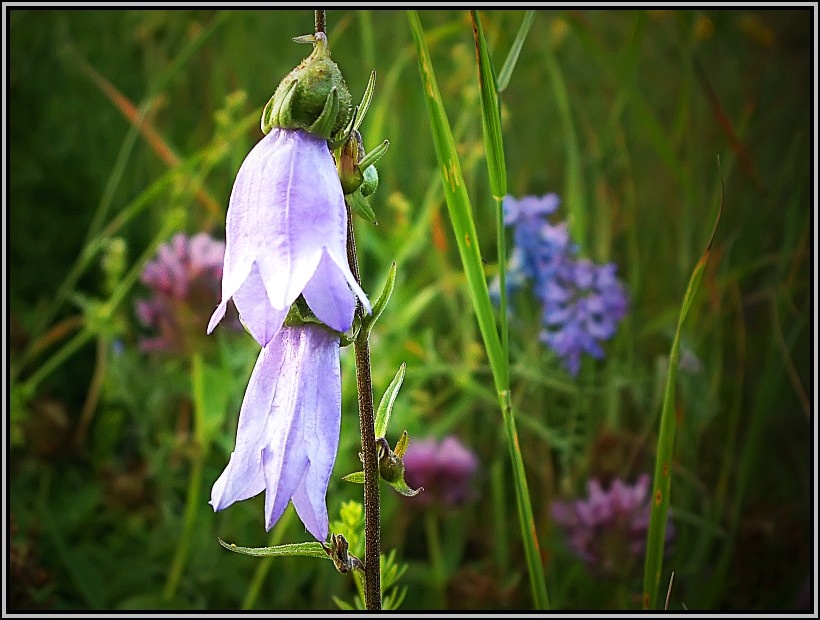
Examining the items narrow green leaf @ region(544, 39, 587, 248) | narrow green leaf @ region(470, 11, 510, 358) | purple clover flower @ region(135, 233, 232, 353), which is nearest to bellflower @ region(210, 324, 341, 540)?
narrow green leaf @ region(470, 11, 510, 358)

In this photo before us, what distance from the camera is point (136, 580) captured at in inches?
49.3

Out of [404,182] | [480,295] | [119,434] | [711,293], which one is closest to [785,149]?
[711,293]

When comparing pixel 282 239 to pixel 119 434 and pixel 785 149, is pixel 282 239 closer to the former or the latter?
pixel 119 434

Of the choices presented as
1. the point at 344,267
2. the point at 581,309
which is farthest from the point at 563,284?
the point at 344,267

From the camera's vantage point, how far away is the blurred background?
127 centimetres

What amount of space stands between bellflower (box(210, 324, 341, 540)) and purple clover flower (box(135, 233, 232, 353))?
79 cm

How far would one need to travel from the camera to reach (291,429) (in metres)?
0.61

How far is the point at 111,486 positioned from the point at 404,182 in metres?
1.00

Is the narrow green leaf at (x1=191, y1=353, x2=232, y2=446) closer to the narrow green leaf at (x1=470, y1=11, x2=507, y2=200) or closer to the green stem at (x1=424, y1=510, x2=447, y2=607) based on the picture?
the green stem at (x1=424, y1=510, x2=447, y2=607)

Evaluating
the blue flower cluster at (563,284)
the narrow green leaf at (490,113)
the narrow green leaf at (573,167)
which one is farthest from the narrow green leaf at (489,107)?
the narrow green leaf at (573,167)

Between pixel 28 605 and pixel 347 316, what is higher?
pixel 347 316

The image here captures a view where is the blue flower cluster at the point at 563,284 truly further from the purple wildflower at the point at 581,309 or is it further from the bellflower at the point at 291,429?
the bellflower at the point at 291,429

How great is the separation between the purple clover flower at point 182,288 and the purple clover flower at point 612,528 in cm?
70

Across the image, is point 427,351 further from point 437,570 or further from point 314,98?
point 314,98
